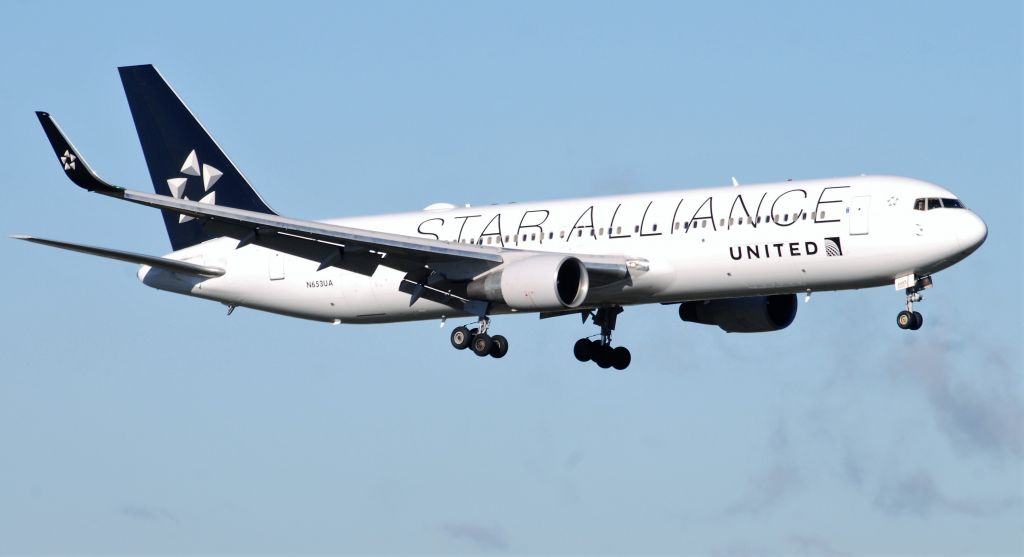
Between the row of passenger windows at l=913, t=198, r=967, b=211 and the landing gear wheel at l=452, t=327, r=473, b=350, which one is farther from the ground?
the row of passenger windows at l=913, t=198, r=967, b=211

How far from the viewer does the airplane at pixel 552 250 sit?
4912 centimetres

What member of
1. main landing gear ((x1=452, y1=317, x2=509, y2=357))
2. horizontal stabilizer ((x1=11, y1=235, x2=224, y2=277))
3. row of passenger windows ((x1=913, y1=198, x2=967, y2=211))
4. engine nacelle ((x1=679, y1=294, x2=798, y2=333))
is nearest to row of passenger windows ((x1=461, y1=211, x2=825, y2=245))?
row of passenger windows ((x1=913, y1=198, x2=967, y2=211))

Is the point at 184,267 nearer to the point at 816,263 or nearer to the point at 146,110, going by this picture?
the point at 146,110

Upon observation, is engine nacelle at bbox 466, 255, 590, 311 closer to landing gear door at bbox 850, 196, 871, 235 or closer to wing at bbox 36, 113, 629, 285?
wing at bbox 36, 113, 629, 285

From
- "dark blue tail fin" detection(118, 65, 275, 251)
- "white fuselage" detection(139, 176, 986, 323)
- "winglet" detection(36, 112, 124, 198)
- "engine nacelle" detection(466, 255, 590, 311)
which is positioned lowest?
"winglet" detection(36, 112, 124, 198)

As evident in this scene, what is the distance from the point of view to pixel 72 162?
151ft

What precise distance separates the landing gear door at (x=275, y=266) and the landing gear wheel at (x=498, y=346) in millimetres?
8215

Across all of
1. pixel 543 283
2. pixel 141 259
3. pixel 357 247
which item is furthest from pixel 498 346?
pixel 141 259

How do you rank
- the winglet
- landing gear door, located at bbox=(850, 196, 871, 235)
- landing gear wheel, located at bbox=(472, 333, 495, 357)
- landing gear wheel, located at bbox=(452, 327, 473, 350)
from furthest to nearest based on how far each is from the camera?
1. landing gear wheel, located at bbox=(452, 327, 473, 350)
2. landing gear wheel, located at bbox=(472, 333, 495, 357)
3. landing gear door, located at bbox=(850, 196, 871, 235)
4. the winglet

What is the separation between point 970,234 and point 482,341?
48.1 ft

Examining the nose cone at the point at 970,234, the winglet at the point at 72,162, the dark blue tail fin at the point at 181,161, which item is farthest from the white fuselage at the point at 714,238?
the winglet at the point at 72,162

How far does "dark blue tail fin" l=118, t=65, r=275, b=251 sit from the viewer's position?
6062 centimetres

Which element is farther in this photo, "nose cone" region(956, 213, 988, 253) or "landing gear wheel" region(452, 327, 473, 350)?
"landing gear wheel" region(452, 327, 473, 350)

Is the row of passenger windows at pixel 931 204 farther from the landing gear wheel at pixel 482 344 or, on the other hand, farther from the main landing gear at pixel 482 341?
the landing gear wheel at pixel 482 344
